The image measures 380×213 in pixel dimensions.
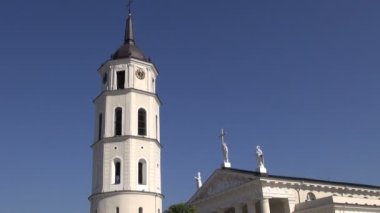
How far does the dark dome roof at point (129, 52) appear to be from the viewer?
1637 inches

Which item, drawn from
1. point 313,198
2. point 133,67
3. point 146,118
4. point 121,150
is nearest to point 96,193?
point 121,150

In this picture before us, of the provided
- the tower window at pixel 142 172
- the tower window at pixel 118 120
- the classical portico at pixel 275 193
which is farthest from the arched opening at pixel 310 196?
the tower window at pixel 118 120

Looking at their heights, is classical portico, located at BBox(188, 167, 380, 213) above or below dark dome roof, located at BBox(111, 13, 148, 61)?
below

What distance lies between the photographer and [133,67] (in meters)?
40.7

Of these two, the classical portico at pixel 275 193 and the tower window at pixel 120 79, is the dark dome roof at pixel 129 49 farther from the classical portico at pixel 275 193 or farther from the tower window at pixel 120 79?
the classical portico at pixel 275 193

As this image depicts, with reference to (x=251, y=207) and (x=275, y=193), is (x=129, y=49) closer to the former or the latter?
(x=251, y=207)

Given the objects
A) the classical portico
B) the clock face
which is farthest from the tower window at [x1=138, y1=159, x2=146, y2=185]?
the classical portico

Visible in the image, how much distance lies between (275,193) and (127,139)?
13.5m

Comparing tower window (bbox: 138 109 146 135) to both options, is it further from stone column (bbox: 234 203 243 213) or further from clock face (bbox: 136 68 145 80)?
stone column (bbox: 234 203 243 213)

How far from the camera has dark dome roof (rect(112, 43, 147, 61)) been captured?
4159 cm

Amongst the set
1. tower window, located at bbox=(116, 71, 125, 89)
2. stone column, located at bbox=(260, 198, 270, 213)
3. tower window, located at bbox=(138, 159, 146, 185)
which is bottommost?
stone column, located at bbox=(260, 198, 270, 213)

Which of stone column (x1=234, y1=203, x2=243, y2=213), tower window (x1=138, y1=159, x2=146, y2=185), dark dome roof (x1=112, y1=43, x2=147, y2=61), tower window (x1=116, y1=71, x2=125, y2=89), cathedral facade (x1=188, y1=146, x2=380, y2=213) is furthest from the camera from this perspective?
stone column (x1=234, y1=203, x2=243, y2=213)

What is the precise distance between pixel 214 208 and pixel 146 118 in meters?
13.2

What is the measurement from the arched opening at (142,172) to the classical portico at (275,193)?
9.70 meters
